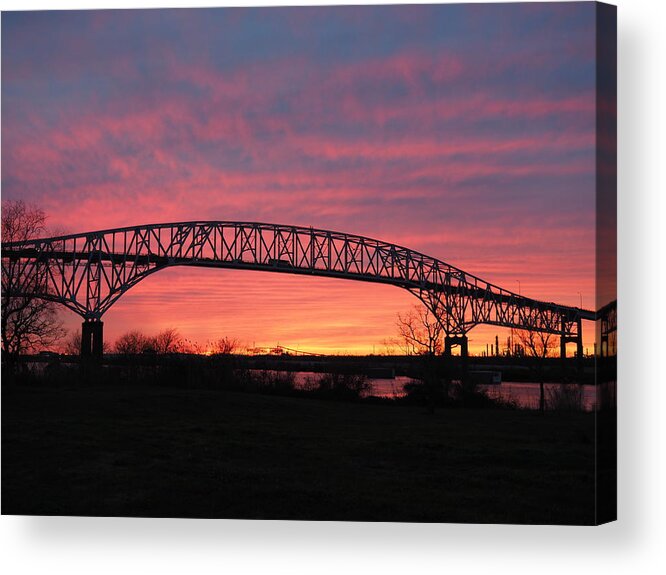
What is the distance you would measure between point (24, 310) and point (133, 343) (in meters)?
4.61

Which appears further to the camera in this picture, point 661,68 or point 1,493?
point 1,493

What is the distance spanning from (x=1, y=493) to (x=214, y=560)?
3.90 meters

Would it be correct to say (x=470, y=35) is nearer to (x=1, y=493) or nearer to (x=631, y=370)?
(x=631, y=370)

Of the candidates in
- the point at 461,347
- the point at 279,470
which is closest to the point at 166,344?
the point at 461,347

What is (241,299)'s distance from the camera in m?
23.4

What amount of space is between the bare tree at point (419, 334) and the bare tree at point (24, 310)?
1147cm

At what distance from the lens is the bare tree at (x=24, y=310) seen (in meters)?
20.8

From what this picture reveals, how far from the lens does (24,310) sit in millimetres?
26172

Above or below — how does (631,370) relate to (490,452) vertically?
above

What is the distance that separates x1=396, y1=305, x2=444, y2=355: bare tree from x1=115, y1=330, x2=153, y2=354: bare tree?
29.5 feet

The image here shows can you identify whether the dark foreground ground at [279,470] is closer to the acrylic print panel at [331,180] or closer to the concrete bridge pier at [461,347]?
the acrylic print panel at [331,180]

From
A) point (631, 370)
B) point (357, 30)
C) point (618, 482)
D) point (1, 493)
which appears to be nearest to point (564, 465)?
point (618, 482)

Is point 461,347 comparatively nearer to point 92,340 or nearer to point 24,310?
point 92,340

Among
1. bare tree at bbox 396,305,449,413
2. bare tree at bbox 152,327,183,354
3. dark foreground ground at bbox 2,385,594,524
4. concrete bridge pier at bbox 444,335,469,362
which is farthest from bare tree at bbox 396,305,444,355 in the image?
dark foreground ground at bbox 2,385,594,524
